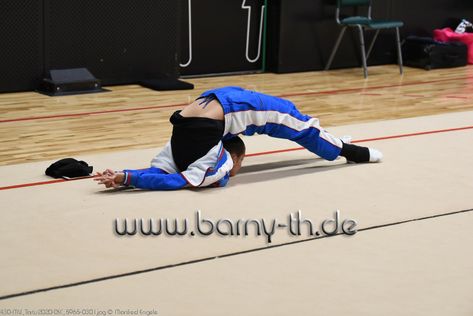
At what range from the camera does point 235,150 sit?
14.0ft

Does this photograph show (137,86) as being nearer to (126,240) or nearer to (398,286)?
(126,240)

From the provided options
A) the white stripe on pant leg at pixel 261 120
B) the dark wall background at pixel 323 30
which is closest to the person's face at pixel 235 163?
the white stripe on pant leg at pixel 261 120

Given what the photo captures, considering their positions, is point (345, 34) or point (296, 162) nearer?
point (296, 162)

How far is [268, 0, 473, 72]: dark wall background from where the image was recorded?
7.84m

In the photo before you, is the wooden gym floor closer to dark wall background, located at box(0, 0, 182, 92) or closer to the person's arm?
the person's arm

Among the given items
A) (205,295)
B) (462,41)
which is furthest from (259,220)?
(462,41)

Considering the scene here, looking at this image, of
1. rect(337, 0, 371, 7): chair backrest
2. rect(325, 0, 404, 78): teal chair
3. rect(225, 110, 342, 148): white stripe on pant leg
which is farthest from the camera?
rect(337, 0, 371, 7): chair backrest

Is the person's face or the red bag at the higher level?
the red bag

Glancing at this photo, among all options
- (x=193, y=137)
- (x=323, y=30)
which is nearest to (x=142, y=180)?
(x=193, y=137)

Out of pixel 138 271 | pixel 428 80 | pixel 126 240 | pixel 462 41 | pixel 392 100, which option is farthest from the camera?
pixel 462 41

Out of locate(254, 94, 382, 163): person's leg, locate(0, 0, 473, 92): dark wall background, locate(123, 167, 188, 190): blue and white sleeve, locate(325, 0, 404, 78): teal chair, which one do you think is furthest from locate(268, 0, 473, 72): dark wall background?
locate(123, 167, 188, 190): blue and white sleeve

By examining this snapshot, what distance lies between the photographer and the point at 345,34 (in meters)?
8.27

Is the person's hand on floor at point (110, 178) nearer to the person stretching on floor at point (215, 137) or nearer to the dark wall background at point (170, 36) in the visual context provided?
the person stretching on floor at point (215, 137)

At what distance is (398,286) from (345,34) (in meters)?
5.51
